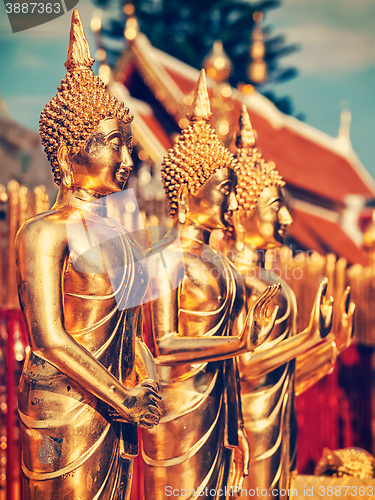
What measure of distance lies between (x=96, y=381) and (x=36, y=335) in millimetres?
249

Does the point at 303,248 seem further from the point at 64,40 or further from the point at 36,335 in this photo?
the point at 36,335

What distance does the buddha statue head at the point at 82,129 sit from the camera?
2350 millimetres

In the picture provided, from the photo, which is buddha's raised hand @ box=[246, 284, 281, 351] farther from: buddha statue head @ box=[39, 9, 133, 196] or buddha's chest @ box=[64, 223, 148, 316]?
buddha statue head @ box=[39, 9, 133, 196]

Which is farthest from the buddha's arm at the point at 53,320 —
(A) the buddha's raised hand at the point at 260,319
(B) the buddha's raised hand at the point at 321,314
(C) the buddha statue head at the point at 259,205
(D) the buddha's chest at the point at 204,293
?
(C) the buddha statue head at the point at 259,205

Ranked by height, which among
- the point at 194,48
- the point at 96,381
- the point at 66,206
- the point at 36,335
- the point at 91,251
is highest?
the point at 194,48

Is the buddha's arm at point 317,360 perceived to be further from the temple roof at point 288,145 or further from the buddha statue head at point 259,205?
the temple roof at point 288,145

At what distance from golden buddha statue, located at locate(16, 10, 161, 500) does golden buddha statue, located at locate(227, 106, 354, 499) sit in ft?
3.13

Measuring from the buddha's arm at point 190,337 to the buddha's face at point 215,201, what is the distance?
372 mm

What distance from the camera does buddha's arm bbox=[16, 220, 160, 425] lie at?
212 centimetres

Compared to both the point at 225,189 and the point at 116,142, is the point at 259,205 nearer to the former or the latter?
the point at 225,189

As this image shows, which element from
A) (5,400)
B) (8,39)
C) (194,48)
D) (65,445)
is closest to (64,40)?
(8,39)

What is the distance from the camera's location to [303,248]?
836 cm

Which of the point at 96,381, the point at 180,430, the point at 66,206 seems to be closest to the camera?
the point at 96,381

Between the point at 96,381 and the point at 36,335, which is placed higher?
the point at 36,335
